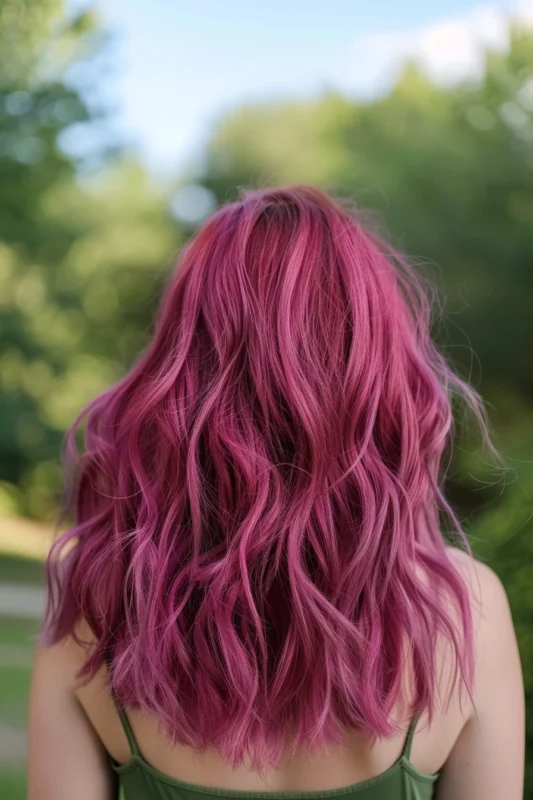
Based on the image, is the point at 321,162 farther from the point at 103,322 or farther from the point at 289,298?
the point at 289,298

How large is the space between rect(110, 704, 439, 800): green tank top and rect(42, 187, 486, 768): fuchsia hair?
0.06 meters

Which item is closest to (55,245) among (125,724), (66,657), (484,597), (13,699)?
(13,699)

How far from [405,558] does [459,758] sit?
1.10ft

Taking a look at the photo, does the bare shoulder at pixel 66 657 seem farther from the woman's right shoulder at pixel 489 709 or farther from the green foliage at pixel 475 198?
the green foliage at pixel 475 198

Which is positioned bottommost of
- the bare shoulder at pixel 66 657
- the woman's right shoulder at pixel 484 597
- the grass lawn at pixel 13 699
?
the grass lawn at pixel 13 699

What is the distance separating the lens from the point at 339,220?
126 cm

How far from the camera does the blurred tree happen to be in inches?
414

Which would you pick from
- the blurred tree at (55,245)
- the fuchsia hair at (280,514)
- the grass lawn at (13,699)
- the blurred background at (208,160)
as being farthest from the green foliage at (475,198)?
the fuchsia hair at (280,514)

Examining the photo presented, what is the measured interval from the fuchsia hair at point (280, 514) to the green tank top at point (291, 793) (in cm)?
6

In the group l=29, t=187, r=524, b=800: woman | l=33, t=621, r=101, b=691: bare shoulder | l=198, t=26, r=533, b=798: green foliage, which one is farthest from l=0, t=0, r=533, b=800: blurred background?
l=29, t=187, r=524, b=800: woman

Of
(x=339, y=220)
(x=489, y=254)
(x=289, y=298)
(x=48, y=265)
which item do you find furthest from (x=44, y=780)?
(x=48, y=265)

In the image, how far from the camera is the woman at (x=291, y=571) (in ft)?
3.74

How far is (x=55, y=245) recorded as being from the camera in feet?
44.9

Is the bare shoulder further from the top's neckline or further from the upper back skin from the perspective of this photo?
the top's neckline
